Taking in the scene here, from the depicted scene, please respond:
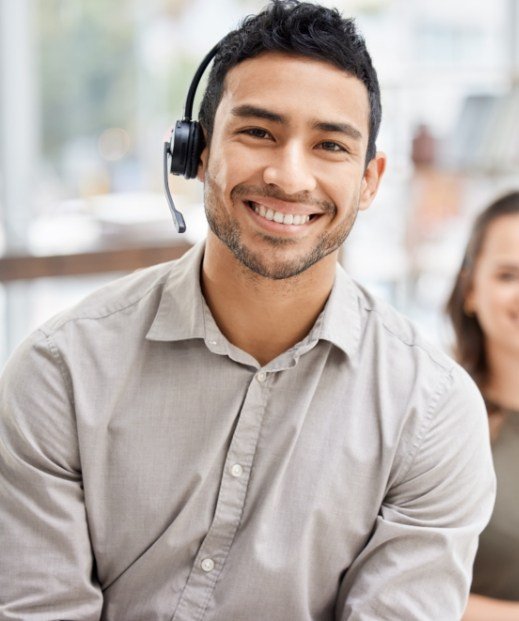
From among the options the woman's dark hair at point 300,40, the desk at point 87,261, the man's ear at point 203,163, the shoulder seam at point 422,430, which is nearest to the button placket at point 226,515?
the shoulder seam at point 422,430

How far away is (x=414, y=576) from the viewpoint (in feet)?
4.59

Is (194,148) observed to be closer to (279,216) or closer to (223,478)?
(279,216)

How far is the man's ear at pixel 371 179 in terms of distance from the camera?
1.52 meters

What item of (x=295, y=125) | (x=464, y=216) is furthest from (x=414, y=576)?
(x=464, y=216)

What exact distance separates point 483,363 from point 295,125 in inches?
33.9

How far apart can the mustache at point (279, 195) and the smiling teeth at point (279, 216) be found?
21 mm

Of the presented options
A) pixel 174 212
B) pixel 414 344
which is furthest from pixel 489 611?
pixel 174 212

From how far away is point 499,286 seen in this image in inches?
76.1

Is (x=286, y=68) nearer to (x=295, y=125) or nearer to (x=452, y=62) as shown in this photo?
(x=295, y=125)

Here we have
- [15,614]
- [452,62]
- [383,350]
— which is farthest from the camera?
[452,62]

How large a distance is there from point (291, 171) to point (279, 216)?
72mm

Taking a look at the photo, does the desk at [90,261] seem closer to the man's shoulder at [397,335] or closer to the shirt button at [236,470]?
the man's shoulder at [397,335]

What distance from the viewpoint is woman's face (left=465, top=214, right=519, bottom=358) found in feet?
6.28

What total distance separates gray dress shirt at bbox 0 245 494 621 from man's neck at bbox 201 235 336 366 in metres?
0.04
